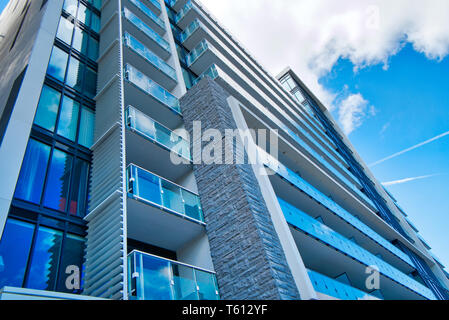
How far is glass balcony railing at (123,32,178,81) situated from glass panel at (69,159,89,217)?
21.5 feet

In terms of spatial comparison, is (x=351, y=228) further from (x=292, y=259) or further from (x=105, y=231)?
(x=105, y=231)

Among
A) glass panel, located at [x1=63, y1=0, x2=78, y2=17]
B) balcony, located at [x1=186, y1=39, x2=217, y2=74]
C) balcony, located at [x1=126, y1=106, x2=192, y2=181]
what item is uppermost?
balcony, located at [x1=186, y1=39, x2=217, y2=74]

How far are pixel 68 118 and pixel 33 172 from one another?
111 inches

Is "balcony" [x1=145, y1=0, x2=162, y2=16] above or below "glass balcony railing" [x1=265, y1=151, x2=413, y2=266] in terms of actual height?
above

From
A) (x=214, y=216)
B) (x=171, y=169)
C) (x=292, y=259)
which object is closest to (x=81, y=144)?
(x=171, y=169)

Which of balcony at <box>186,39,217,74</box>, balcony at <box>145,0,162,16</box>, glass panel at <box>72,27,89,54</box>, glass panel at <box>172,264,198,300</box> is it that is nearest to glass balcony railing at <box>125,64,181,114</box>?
glass panel at <box>72,27,89,54</box>

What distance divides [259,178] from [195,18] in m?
17.2

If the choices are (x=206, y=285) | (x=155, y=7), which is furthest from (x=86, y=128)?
(x=155, y=7)

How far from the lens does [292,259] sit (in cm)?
890

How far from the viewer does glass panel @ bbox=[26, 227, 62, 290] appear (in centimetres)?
655

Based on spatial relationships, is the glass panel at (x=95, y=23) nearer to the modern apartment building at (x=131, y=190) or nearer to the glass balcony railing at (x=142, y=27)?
the modern apartment building at (x=131, y=190)

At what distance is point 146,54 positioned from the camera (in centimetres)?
1476

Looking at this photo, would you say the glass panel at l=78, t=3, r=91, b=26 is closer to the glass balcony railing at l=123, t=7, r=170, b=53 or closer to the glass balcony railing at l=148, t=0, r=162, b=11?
the glass balcony railing at l=123, t=7, r=170, b=53

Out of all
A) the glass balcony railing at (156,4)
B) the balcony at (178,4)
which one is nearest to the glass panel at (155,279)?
the glass balcony railing at (156,4)
